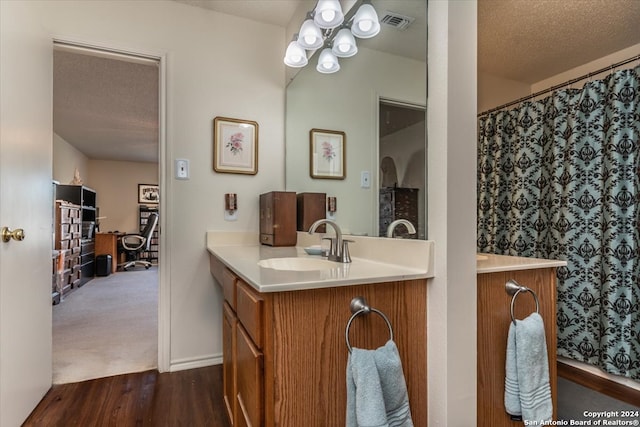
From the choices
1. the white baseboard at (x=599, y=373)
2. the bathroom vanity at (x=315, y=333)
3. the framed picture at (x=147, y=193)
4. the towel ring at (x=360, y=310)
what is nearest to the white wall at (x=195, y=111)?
the bathroom vanity at (x=315, y=333)

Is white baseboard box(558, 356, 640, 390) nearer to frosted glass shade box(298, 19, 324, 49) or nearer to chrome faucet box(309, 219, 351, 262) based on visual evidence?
chrome faucet box(309, 219, 351, 262)

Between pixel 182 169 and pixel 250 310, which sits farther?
pixel 182 169

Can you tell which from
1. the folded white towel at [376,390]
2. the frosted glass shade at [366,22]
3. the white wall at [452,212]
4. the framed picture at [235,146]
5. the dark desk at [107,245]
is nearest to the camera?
the folded white towel at [376,390]

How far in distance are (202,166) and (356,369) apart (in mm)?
1669

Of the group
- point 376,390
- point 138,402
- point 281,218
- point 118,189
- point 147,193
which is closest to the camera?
point 376,390

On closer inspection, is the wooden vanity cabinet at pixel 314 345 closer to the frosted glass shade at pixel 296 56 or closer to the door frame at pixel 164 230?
the door frame at pixel 164 230

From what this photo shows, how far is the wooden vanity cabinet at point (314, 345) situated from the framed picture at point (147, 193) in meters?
7.03

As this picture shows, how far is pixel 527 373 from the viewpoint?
113cm

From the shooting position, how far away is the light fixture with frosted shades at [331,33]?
160 centimetres

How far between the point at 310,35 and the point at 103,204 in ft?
21.7

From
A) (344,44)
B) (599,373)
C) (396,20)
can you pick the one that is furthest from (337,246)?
(599,373)

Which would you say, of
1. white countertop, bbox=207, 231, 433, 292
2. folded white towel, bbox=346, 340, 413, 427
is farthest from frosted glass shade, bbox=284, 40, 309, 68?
folded white towel, bbox=346, 340, 413, 427

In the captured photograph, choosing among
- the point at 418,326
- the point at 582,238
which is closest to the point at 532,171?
the point at 582,238

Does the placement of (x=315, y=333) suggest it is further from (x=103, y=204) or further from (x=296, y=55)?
(x=103, y=204)
